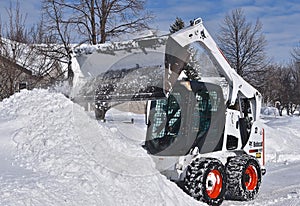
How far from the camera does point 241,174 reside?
7727mm

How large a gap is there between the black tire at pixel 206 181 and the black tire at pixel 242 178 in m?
0.45

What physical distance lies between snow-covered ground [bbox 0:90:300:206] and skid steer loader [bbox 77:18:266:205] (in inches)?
20.9

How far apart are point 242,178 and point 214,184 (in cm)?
89

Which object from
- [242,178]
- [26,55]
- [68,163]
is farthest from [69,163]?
[26,55]

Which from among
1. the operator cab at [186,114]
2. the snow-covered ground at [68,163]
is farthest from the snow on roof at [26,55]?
the operator cab at [186,114]

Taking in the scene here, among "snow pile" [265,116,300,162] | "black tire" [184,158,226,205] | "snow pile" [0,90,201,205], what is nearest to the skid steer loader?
"black tire" [184,158,226,205]

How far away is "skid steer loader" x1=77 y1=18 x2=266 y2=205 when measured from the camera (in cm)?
Result: 686

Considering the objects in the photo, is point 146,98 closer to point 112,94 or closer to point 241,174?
point 112,94

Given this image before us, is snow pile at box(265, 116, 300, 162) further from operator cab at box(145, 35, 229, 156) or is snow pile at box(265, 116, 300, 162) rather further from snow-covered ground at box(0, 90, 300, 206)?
operator cab at box(145, 35, 229, 156)

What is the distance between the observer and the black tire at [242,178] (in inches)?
303

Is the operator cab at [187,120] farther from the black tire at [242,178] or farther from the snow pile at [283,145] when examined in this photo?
the snow pile at [283,145]

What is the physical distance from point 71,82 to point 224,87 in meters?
3.02

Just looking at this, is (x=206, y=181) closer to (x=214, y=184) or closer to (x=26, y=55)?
(x=214, y=184)

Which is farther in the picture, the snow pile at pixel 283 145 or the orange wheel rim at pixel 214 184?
the snow pile at pixel 283 145
